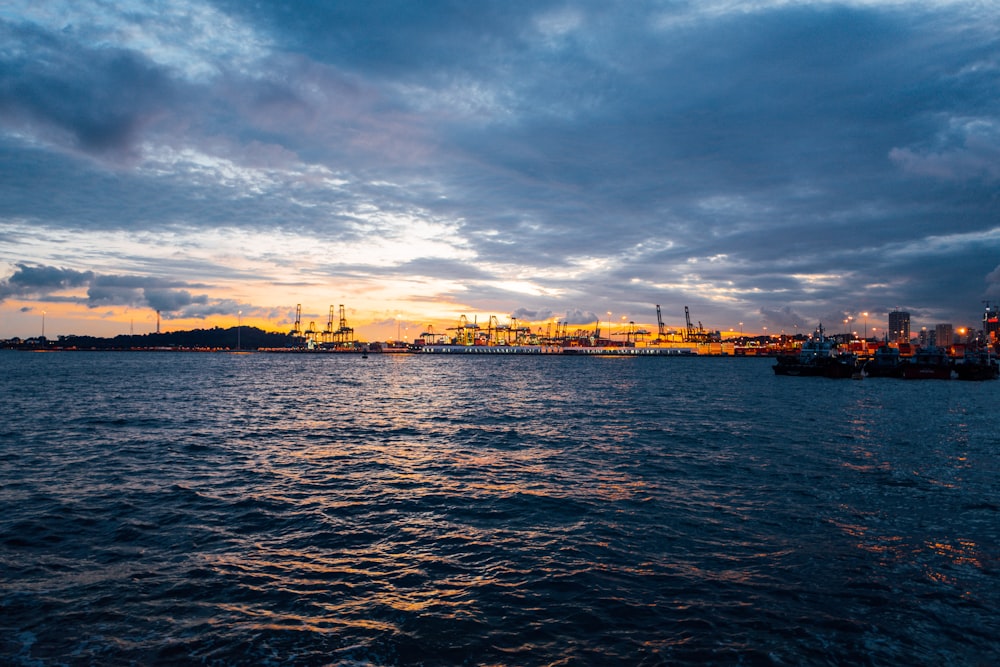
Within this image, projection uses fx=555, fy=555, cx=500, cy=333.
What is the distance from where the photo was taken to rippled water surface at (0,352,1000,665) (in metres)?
9.37

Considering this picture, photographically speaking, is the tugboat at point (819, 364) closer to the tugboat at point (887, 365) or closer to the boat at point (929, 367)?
the tugboat at point (887, 365)

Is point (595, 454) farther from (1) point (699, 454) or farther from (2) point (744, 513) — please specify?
(2) point (744, 513)

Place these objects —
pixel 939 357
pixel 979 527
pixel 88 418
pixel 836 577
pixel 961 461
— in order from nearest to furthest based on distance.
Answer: pixel 836 577
pixel 979 527
pixel 961 461
pixel 88 418
pixel 939 357

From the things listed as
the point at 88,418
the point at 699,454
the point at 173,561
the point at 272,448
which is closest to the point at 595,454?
the point at 699,454

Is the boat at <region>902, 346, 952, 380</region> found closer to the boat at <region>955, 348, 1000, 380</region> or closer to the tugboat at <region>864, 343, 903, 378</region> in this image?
the boat at <region>955, 348, 1000, 380</region>

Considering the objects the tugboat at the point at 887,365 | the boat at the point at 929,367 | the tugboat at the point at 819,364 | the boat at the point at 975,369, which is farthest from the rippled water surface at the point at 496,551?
the tugboat at the point at 887,365

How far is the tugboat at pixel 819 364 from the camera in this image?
106062mm

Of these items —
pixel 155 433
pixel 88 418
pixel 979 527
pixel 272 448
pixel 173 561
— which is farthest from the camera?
pixel 88 418

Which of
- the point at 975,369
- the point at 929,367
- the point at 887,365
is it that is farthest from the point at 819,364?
the point at 975,369

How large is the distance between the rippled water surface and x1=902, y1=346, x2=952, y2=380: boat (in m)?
90.3

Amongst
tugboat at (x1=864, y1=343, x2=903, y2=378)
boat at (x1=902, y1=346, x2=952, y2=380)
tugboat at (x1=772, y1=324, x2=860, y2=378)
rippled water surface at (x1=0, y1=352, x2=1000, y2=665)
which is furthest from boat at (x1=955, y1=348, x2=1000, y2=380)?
rippled water surface at (x1=0, y1=352, x2=1000, y2=665)

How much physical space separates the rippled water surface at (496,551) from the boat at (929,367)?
90343 mm

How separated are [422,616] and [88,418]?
40907 millimetres

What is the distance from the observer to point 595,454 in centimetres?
2747
